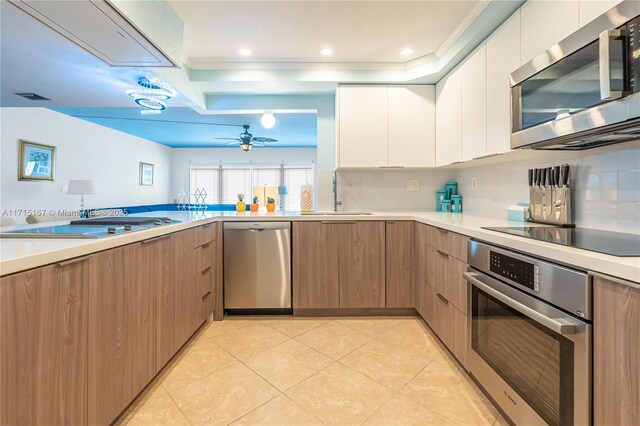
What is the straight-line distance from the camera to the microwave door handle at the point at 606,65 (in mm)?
981

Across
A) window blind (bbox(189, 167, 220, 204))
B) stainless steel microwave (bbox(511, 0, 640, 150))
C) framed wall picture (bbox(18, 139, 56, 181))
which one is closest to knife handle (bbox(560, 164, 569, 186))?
stainless steel microwave (bbox(511, 0, 640, 150))

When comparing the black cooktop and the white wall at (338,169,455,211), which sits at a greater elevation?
the white wall at (338,169,455,211)

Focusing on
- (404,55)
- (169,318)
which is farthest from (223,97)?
(169,318)

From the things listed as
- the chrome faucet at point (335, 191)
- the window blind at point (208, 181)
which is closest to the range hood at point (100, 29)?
the chrome faucet at point (335, 191)

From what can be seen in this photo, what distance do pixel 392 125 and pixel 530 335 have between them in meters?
2.20

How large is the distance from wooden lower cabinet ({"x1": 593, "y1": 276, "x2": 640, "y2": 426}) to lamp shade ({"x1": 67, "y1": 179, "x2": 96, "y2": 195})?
5.73 metres

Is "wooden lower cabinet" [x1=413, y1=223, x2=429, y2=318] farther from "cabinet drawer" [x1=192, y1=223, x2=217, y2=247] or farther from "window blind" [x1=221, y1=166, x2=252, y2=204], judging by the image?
"window blind" [x1=221, y1=166, x2=252, y2=204]

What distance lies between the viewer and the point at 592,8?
1228mm

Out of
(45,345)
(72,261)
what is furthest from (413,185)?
(45,345)

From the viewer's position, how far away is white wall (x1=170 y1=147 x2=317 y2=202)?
28.0 ft

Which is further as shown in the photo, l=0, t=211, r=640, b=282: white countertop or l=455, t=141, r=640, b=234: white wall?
l=455, t=141, r=640, b=234: white wall

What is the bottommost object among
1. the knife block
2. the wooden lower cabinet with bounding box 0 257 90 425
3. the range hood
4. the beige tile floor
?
the beige tile floor

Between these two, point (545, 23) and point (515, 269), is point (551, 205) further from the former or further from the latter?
point (545, 23)

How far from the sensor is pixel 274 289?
262cm
